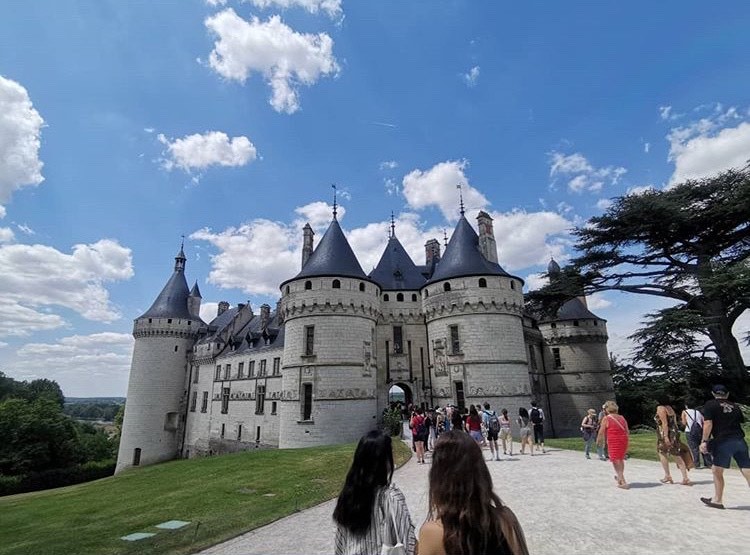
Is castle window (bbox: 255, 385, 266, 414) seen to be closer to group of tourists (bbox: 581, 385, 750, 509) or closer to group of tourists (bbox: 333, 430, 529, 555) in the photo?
group of tourists (bbox: 581, 385, 750, 509)

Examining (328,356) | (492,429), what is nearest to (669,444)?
(492,429)

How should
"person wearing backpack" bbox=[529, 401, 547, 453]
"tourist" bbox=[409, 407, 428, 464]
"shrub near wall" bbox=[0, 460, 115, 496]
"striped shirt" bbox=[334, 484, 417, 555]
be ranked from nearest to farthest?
"striped shirt" bbox=[334, 484, 417, 555]
"tourist" bbox=[409, 407, 428, 464]
"person wearing backpack" bbox=[529, 401, 547, 453]
"shrub near wall" bbox=[0, 460, 115, 496]

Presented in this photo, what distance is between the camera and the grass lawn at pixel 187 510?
6.82m

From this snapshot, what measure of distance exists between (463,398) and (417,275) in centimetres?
1027

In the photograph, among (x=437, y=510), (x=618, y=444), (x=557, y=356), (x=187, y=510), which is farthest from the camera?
(x=557, y=356)

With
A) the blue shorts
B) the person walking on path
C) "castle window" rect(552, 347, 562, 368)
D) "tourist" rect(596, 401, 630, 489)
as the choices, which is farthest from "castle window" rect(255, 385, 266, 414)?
the blue shorts

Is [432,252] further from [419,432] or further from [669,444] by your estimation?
[669,444]

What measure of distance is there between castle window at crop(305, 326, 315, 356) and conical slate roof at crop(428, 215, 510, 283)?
832 centimetres

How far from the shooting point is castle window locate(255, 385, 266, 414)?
105 ft

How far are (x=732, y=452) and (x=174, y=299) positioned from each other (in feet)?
146

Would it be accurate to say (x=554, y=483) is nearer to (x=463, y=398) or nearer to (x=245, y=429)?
(x=463, y=398)

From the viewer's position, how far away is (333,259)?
25.8 metres

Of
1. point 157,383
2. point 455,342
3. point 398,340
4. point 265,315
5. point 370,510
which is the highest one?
point 265,315

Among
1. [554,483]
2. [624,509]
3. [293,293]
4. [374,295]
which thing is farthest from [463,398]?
[624,509]
